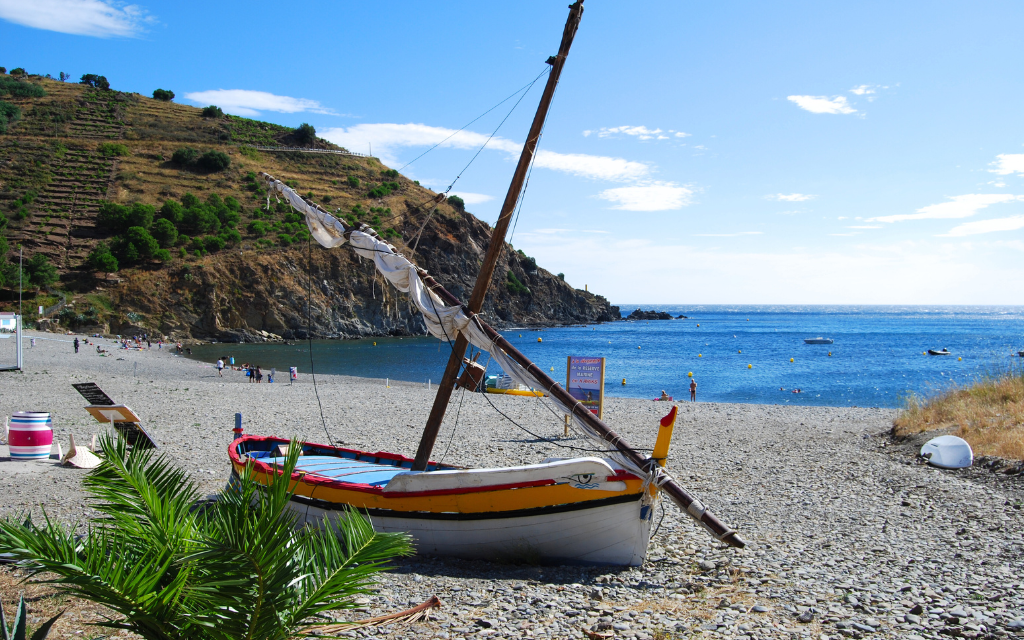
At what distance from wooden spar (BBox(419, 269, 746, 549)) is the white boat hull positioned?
503mm

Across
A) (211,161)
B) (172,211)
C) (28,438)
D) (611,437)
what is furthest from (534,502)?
(211,161)

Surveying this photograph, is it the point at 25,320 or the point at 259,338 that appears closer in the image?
the point at 25,320

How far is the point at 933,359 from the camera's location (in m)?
69.8

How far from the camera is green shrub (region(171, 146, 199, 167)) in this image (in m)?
91.1

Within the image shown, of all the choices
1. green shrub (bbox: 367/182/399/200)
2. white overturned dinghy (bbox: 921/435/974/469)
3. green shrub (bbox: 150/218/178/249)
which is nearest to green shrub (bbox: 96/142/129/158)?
green shrub (bbox: 150/218/178/249)

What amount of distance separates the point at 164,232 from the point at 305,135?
1933 inches

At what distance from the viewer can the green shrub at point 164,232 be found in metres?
74.0

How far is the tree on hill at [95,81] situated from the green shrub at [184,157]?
40.1m

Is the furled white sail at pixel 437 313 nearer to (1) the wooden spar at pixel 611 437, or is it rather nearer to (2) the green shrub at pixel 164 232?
(1) the wooden spar at pixel 611 437

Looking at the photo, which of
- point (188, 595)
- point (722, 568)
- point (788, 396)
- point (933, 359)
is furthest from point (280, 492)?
point (933, 359)

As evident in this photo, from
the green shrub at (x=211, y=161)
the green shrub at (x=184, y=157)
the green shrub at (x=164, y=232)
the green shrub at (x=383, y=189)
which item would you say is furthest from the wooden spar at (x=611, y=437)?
the green shrub at (x=184, y=157)

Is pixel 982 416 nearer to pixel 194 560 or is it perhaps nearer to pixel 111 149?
pixel 194 560

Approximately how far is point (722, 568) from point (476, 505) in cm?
331

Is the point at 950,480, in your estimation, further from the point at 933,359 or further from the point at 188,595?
the point at 933,359
